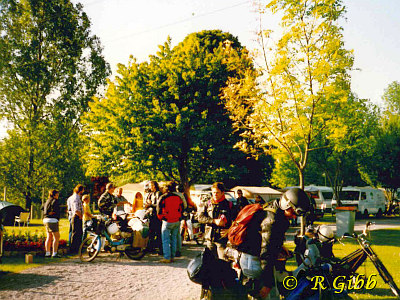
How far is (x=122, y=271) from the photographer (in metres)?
8.40

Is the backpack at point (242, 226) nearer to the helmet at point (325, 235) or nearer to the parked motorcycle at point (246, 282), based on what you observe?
the parked motorcycle at point (246, 282)

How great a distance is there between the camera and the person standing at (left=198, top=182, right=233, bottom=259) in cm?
642

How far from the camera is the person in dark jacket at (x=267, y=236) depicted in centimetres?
385

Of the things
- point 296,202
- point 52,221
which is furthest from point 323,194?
point 296,202

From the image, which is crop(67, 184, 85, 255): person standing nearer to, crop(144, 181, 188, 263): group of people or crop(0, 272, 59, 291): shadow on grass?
crop(144, 181, 188, 263): group of people

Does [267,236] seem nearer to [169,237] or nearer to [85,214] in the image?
[169,237]

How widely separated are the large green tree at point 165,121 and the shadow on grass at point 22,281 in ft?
43.6

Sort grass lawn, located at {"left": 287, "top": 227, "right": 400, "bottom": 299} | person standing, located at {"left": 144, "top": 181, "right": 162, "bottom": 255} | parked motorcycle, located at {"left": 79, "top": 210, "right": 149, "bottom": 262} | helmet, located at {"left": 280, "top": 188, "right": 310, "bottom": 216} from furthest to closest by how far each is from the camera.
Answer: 1. person standing, located at {"left": 144, "top": 181, "right": 162, "bottom": 255}
2. parked motorcycle, located at {"left": 79, "top": 210, "right": 149, "bottom": 262}
3. grass lawn, located at {"left": 287, "top": 227, "right": 400, "bottom": 299}
4. helmet, located at {"left": 280, "top": 188, "right": 310, "bottom": 216}

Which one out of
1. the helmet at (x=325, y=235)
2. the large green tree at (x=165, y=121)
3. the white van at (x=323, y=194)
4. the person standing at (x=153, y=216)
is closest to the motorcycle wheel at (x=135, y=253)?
the person standing at (x=153, y=216)

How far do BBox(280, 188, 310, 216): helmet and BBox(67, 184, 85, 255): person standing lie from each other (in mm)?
7590

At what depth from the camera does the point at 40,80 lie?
27.8 metres

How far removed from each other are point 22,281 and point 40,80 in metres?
23.6

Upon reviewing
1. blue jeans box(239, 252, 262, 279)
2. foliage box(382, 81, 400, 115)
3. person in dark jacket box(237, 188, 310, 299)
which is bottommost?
blue jeans box(239, 252, 262, 279)

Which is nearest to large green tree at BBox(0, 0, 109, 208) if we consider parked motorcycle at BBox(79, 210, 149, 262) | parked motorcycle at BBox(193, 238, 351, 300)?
parked motorcycle at BBox(79, 210, 149, 262)
